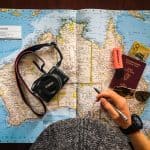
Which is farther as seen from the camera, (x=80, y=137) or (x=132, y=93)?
(x=132, y=93)

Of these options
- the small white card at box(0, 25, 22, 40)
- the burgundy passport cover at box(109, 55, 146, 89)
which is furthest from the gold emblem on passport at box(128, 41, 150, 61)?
the small white card at box(0, 25, 22, 40)

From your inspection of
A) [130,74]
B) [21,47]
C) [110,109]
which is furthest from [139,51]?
[21,47]

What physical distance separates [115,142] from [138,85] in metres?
0.31

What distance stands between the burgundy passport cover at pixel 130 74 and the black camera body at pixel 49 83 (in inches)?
5.1

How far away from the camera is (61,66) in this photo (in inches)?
37.0

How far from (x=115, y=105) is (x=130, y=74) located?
3.7 inches

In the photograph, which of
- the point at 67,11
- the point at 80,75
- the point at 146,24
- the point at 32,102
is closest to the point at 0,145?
the point at 32,102

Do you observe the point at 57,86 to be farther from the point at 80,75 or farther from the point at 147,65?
the point at 147,65

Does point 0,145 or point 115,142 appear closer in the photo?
point 115,142

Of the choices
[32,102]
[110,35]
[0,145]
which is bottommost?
[0,145]

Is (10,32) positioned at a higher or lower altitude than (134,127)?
higher

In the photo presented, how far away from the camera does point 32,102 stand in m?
0.93

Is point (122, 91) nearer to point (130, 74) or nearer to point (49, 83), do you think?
point (130, 74)

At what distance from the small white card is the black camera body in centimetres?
12
